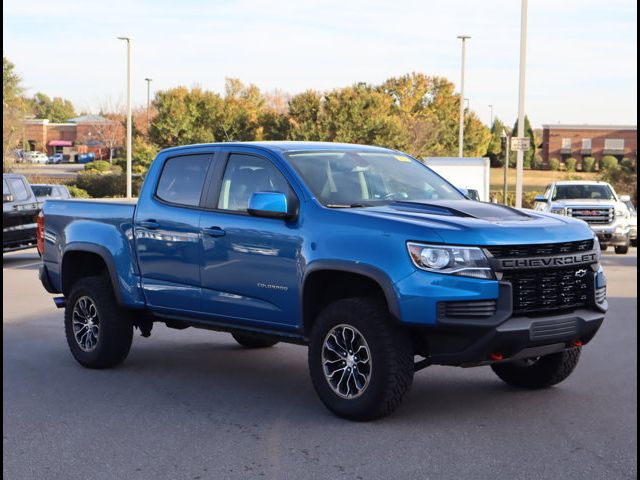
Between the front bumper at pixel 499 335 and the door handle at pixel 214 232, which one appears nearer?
the front bumper at pixel 499 335

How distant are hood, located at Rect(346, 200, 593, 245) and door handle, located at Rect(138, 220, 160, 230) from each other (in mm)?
1995

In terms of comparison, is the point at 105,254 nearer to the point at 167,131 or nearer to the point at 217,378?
the point at 217,378

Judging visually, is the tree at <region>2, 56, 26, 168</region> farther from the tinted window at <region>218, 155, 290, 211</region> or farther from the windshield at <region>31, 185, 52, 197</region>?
the tinted window at <region>218, 155, 290, 211</region>

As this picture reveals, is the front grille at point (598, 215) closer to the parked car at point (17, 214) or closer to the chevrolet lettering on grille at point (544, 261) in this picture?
the parked car at point (17, 214)

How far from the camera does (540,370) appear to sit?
26.2ft

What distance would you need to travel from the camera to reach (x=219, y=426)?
22.4 feet

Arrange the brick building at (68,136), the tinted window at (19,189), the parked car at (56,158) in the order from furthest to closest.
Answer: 1. the parked car at (56,158)
2. the brick building at (68,136)
3. the tinted window at (19,189)

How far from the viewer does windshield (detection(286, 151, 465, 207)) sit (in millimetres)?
7504

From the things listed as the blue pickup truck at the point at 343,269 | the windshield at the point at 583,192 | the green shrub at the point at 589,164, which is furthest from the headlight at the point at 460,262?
the green shrub at the point at 589,164

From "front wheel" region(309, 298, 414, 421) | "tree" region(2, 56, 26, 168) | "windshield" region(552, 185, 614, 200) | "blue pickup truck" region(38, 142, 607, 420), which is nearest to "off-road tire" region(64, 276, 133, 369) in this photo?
"blue pickup truck" region(38, 142, 607, 420)

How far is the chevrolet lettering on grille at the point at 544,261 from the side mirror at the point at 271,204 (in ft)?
5.11

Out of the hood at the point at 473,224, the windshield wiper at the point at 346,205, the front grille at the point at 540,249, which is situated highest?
the windshield wiper at the point at 346,205

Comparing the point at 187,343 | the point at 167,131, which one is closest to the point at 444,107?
the point at 167,131

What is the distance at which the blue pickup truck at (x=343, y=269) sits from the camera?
6.54m
